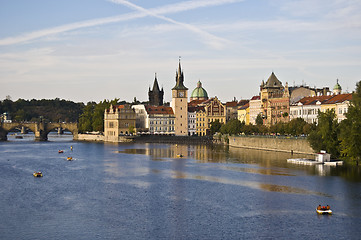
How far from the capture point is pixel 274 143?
309 ft

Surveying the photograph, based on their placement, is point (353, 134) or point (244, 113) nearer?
point (353, 134)

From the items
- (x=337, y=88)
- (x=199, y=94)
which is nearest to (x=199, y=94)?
(x=199, y=94)

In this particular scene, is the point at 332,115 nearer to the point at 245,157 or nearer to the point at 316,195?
the point at 245,157

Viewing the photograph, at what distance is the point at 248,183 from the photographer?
5372 cm

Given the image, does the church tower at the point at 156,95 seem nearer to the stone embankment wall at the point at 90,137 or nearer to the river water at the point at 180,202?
the stone embankment wall at the point at 90,137

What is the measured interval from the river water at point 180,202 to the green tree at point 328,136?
5.68m

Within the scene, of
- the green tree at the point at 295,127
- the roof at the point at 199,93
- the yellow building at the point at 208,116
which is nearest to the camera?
the green tree at the point at 295,127

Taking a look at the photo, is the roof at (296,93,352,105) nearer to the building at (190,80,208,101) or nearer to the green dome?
the green dome

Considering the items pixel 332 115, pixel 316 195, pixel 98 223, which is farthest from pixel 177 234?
pixel 332 115

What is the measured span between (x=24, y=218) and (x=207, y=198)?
1445cm

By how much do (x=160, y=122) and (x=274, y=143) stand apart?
6776 centimetres

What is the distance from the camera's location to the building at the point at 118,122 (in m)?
150

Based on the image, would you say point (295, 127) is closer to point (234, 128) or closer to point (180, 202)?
point (234, 128)

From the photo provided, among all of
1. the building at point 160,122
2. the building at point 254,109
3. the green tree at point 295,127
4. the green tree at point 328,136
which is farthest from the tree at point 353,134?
the building at point 160,122
